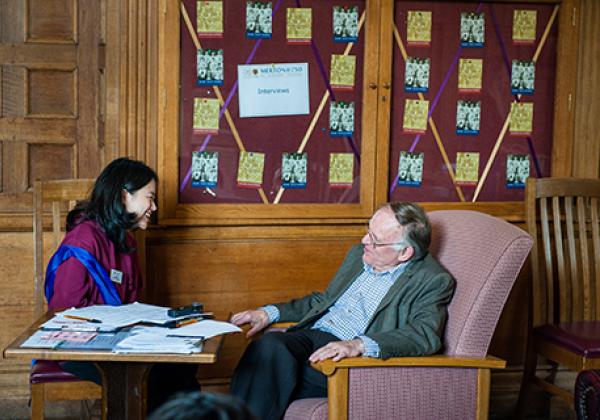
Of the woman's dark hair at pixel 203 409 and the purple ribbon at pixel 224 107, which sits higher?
the purple ribbon at pixel 224 107

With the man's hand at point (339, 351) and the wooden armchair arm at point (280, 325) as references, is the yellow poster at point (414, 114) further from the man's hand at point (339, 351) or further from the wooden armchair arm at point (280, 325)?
the man's hand at point (339, 351)

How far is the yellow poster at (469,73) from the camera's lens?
147 inches

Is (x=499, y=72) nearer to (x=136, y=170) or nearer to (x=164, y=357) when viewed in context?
(x=136, y=170)

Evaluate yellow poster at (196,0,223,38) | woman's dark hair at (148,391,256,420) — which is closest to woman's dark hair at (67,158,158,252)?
yellow poster at (196,0,223,38)

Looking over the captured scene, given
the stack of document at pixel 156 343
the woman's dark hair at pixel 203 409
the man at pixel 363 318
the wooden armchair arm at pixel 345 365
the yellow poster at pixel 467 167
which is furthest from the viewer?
the yellow poster at pixel 467 167

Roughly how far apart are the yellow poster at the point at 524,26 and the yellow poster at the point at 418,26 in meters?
0.40

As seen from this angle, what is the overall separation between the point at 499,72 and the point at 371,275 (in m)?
1.32

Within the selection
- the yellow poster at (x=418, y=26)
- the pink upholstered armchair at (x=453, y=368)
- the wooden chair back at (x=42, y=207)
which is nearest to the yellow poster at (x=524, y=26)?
the yellow poster at (x=418, y=26)

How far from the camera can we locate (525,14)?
376cm

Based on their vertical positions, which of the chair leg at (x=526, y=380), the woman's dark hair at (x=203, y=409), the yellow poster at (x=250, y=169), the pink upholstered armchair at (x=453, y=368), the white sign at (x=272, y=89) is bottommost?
the chair leg at (x=526, y=380)

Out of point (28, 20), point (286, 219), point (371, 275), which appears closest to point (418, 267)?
point (371, 275)

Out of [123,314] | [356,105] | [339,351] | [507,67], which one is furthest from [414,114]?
[123,314]

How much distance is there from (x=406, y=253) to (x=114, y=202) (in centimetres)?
100

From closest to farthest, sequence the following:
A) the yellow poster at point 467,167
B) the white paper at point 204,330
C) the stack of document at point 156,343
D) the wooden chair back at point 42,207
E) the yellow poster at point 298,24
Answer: the stack of document at point 156,343
the white paper at point 204,330
the wooden chair back at point 42,207
the yellow poster at point 298,24
the yellow poster at point 467,167
